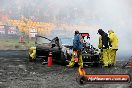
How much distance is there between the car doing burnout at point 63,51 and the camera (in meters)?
19.6

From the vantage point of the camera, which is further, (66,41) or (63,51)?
(66,41)

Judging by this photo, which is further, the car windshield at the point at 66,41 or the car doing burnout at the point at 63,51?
the car windshield at the point at 66,41

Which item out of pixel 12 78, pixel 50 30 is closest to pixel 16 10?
pixel 50 30

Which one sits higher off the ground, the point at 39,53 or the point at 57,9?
the point at 57,9

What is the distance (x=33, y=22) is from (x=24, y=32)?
449cm

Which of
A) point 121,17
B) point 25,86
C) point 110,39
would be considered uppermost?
point 121,17

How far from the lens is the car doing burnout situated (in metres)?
19.6

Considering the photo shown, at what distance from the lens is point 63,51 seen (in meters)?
20.1

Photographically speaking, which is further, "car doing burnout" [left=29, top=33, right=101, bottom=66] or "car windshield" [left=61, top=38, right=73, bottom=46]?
"car windshield" [left=61, top=38, right=73, bottom=46]

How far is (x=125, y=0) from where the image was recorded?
52406 millimetres

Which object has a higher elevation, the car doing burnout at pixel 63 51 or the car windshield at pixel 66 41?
the car windshield at pixel 66 41

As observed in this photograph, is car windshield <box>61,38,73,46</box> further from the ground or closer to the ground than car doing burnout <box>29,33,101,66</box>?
further from the ground

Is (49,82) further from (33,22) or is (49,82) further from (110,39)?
(33,22)

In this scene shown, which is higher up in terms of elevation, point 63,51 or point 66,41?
point 66,41
